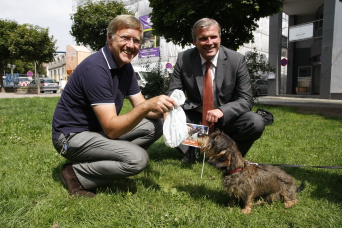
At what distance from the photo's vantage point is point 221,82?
3.96 metres

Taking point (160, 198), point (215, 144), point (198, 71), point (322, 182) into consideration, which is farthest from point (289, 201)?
point (198, 71)

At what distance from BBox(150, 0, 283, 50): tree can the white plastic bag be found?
9280 millimetres

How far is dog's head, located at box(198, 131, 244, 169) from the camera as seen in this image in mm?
2869

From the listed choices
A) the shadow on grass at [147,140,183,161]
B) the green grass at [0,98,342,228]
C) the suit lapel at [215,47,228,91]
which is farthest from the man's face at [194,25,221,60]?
the shadow on grass at [147,140,183,161]

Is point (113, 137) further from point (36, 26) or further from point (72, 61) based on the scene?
point (72, 61)

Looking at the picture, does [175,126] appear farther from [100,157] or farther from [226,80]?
[226,80]

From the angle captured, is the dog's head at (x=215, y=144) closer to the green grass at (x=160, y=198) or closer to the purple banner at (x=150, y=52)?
the green grass at (x=160, y=198)

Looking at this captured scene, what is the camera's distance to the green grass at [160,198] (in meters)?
2.70

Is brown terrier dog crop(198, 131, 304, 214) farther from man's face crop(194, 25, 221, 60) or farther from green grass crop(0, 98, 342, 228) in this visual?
man's face crop(194, 25, 221, 60)

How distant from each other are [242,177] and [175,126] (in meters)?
0.91

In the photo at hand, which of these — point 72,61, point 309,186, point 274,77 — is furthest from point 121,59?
point 72,61

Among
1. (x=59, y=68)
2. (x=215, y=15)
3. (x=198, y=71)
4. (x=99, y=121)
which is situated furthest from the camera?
(x=59, y=68)

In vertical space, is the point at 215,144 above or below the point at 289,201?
above

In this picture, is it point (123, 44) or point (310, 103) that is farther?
point (310, 103)
